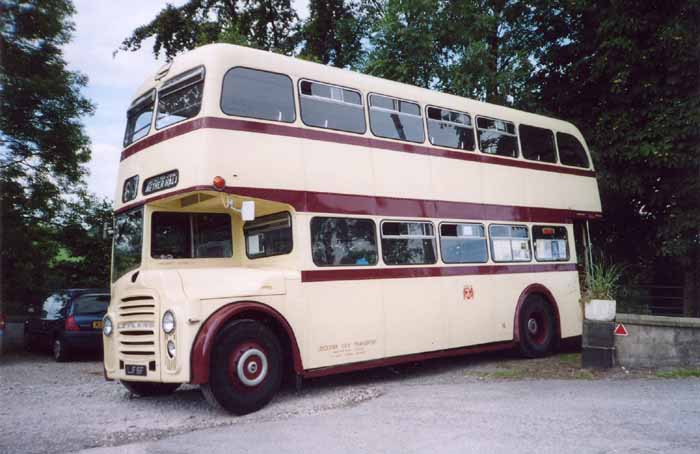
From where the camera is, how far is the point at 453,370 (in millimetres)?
10445

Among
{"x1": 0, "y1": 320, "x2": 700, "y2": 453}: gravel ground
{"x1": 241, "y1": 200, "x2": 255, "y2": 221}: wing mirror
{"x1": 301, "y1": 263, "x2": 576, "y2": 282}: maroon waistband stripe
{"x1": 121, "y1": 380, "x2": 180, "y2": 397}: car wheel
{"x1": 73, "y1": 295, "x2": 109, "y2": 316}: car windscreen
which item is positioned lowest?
{"x1": 0, "y1": 320, "x2": 700, "y2": 453}: gravel ground

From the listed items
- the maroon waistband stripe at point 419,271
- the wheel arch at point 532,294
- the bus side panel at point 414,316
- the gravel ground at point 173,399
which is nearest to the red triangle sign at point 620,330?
the gravel ground at point 173,399

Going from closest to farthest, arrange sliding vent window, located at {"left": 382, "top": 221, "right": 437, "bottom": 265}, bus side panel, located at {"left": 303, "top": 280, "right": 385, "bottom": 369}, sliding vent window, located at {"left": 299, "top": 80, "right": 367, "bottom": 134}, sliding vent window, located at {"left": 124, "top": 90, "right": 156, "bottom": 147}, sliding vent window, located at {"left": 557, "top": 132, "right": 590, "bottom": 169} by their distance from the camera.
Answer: bus side panel, located at {"left": 303, "top": 280, "right": 385, "bottom": 369} < sliding vent window, located at {"left": 299, "top": 80, "right": 367, "bottom": 134} < sliding vent window, located at {"left": 124, "top": 90, "right": 156, "bottom": 147} < sliding vent window, located at {"left": 382, "top": 221, "right": 437, "bottom": 265} < sliding vent window, located at {"left": 557, "top": 132, "right": 590, "bottom": 169}

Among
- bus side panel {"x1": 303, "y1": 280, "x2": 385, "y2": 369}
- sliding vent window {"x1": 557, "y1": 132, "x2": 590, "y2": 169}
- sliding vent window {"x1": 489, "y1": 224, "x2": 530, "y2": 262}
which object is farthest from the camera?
sliding vent window {"x1": 557, "y1": 132, "x2": 590, "y2": 169}

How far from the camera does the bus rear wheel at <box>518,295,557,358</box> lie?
37.1 ft

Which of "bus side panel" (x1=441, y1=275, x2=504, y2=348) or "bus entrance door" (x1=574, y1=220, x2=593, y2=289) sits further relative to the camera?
"bus entrance door" (x1=574, y1=220, x2=593, y2=289)

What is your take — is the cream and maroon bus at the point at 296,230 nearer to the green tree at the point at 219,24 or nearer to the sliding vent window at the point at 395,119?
the sliding vent window at the point at 395,119

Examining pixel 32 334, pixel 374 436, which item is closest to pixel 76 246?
pixel 32 334

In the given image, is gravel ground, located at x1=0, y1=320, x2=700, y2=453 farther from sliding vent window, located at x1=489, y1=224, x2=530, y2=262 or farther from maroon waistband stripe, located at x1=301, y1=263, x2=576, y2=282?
sliding vent window, located at x1=489, y1=224, x2=530, y2=262

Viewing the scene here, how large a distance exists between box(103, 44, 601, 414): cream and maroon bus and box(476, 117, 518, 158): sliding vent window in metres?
0.04

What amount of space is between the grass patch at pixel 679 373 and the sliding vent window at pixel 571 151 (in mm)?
4520

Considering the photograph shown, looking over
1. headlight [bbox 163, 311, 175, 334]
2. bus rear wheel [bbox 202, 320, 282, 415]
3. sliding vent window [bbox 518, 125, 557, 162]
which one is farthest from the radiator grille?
sliding vent window [bbox 518, 125, 557, 162]

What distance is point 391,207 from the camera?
939 cm

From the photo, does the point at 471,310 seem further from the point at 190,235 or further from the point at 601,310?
the point at 190,235
